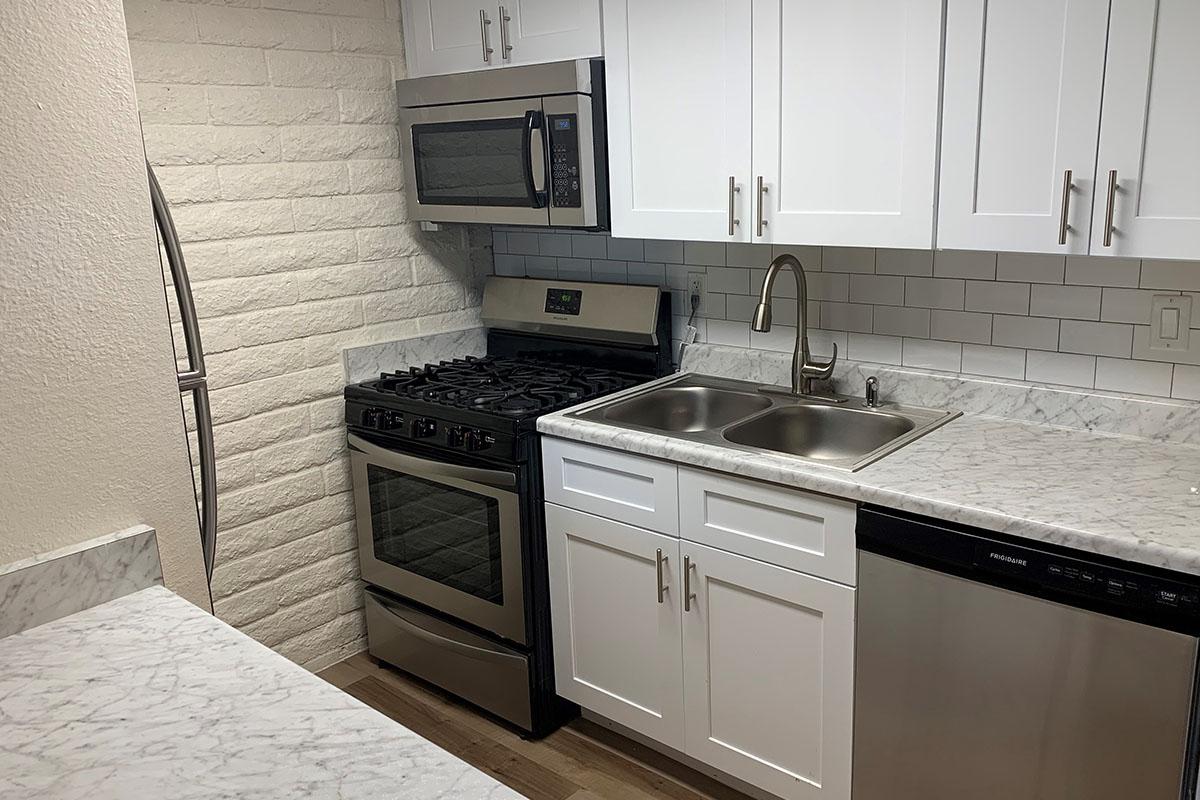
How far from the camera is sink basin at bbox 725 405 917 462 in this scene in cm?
245

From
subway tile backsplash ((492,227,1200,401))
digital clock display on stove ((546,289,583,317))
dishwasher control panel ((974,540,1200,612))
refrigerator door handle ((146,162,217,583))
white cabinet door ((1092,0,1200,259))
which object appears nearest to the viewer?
refrigerator door handle ((146,162,217,583))

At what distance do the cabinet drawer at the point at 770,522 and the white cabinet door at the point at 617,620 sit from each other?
0.13 metres

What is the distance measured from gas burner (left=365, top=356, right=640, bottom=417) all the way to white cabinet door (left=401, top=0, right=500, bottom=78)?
90cm

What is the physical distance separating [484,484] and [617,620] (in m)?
0.51

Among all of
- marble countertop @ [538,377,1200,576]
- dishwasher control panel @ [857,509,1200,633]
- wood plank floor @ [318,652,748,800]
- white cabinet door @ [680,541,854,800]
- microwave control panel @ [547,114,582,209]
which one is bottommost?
wood plank floor @ [318,652,748,800]

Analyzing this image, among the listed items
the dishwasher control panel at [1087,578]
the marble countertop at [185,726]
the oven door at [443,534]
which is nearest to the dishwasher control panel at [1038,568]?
the dishwasher control panel at [1087,578]

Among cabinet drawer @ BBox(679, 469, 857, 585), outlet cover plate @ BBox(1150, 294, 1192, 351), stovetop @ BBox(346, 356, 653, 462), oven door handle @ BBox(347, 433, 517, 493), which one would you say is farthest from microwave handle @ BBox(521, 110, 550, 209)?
outlet cover plate @ BBox(1150, 294, 1192, 351)

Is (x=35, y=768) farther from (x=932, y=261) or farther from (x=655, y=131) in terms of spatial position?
(x=932, y=261)

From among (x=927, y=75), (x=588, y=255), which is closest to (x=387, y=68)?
(x=588, y=255)

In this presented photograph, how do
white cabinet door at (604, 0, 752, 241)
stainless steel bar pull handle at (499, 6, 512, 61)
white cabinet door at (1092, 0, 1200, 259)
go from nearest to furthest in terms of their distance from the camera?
white cabinet door at (1092, 0, 1200, 259) → white cabinet door at (604, 0, 752, 241) → stainless steel bar pull handle at (499, 6, 512, 61)

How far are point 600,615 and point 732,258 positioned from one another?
1065 mm

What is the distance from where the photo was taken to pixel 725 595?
7.38 ft

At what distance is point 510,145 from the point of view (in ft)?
8.84

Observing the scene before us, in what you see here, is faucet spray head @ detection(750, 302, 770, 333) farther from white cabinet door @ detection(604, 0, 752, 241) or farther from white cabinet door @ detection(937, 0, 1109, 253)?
white cabinet door @ detection(937, 0, 1109, 253)
